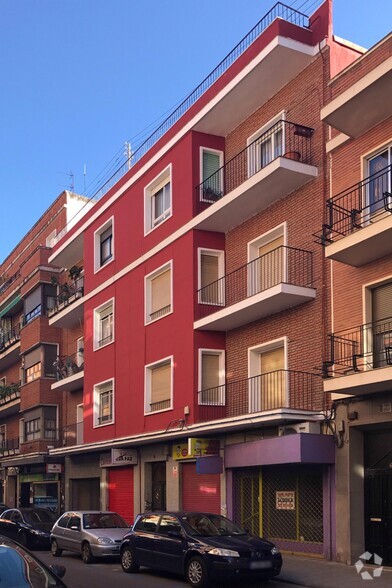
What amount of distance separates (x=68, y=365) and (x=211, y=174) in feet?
44.5

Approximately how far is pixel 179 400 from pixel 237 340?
2472 millimetres

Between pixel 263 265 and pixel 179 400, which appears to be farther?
pixel 179 400

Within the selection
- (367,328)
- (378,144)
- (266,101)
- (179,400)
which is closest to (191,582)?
(367,328)

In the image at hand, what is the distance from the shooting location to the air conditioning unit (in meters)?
16.5

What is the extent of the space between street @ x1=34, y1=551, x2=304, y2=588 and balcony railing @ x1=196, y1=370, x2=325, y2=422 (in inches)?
172

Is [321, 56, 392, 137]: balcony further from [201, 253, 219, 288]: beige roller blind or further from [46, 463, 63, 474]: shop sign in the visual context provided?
[46, 463, 63, 474]: shop sign

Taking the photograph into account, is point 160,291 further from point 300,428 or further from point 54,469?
point 54,469

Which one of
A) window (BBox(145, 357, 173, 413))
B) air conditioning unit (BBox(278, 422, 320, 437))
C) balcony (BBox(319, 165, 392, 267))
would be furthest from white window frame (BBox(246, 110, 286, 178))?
air conditioning unit (BBox(278, 422, 320, 437))

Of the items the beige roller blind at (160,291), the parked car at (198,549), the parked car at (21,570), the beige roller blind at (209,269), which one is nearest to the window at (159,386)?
the beige roller blind at (160,291)

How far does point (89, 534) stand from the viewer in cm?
1780

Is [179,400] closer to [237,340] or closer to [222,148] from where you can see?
[237,340]

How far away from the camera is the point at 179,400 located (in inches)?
836

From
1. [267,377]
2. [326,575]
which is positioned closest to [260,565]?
[326,575]

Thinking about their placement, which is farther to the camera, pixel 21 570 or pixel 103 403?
pixel 103 403
